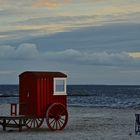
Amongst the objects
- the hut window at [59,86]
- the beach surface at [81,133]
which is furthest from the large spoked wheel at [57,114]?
the hut window at [59,86]

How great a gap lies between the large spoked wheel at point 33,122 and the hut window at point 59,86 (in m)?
1.61

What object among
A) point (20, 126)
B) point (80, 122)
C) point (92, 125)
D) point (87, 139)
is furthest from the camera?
point (80, 122)

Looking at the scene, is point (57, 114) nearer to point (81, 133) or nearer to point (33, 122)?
point (81, 133)

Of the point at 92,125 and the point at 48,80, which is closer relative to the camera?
the point at 48,80

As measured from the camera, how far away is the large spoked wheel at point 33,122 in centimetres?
3044

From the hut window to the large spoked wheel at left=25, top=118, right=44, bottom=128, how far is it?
1.61 metres

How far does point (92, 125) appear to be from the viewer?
1325 inches

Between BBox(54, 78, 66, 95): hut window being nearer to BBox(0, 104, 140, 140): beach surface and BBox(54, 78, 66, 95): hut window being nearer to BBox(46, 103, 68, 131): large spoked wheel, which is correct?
A: BBox(46, 103, 68, 131): large spoked wheel

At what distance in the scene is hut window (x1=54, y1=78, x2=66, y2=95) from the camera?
29906mm

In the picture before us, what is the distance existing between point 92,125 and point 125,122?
3.18m

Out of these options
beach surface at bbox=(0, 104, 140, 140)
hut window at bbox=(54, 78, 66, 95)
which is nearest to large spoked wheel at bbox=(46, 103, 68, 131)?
beach surface at bbox=(0, 104, 140, 140)

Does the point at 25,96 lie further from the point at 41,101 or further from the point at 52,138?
the point at 52,138

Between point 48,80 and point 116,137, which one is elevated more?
point 48,80

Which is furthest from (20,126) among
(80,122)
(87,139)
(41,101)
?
(80,122)
